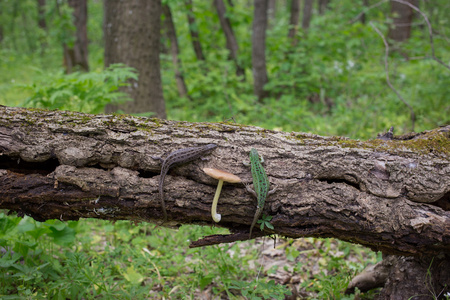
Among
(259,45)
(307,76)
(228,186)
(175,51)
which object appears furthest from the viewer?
(175,51)

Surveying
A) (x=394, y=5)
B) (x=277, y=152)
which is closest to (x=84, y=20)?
(x=394, y=5)

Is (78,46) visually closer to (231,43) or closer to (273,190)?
(231,43)

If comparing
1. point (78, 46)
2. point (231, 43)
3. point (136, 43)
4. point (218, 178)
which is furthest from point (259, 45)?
point (78, 46)

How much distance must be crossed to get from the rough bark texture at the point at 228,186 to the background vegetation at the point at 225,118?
827 mm

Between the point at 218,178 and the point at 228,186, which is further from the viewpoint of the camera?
the point at 228,186

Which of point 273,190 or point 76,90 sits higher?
point 76,90

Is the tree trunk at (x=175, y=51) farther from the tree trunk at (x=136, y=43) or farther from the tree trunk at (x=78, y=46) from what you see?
the tree trunk at (x=78, y=46)

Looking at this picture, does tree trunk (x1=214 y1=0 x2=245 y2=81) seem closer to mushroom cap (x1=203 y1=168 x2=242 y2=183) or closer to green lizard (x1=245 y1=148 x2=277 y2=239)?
green lizard (x1=245 y1=148 x2=277 y2=239)

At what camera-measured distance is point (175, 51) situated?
10.7 metres

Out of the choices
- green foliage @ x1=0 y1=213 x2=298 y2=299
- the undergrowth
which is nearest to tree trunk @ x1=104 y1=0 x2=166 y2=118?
the undergrowth

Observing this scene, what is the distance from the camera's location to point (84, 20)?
1443 centimetres

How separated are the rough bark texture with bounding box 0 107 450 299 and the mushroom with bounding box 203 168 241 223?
79 millimetres

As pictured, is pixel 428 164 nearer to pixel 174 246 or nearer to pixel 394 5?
pixel 174 246

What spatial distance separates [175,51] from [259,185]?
938cm
